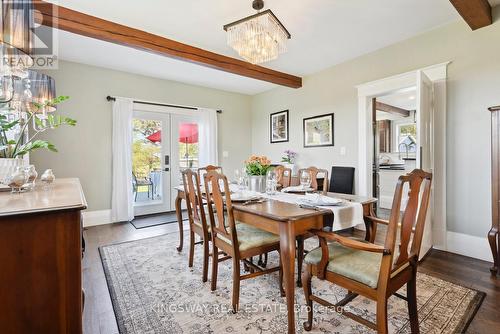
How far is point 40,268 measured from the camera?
1.05m

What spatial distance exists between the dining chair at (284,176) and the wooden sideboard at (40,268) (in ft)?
7.99

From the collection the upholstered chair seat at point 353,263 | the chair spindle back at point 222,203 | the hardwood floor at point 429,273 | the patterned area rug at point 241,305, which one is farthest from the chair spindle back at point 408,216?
the chair spindle back at point 222,203

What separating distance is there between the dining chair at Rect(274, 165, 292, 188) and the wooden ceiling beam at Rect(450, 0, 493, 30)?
229 cm

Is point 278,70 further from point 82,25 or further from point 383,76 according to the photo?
point 82,25

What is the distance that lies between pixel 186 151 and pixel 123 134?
128 cm

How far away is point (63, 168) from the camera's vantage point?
3.86 metres

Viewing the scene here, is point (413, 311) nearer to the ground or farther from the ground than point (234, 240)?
nearer to the ground

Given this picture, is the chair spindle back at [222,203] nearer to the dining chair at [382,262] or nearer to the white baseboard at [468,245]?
the dining chair at [382,262]

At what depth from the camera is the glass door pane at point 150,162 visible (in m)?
4.64

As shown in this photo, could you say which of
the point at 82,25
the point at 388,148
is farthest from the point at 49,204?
the point at 388,148

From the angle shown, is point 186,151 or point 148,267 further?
point 186,151

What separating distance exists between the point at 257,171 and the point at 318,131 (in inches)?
99.1

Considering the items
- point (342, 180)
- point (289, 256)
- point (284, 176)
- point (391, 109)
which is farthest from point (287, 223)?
point (391, 109)

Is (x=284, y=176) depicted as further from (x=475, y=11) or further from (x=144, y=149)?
(x=144, y=149)
